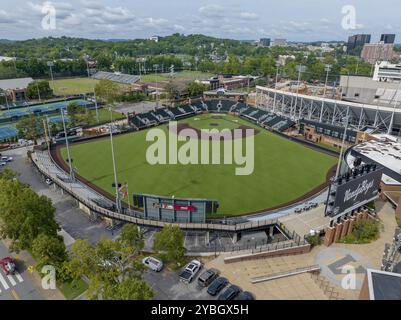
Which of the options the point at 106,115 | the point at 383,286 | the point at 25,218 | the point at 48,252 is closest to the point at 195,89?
the point at 106,115

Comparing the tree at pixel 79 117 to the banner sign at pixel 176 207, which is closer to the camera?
the banner sign at pixel 176 207

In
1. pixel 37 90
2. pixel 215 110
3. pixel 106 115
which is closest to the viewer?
pixel 106 115

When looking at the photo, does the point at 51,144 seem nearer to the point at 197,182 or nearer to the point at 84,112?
the point at 84,112

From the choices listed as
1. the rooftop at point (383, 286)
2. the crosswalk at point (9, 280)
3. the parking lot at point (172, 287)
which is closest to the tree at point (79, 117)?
the crosswalk at point (9, 280)

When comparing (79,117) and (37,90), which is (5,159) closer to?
(79,117)

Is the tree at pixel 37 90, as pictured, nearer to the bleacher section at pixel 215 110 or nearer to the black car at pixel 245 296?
the bleacher section at pixel 215 110

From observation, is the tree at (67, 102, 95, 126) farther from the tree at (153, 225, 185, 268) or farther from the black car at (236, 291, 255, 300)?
the black car at (236, 291, 255, 300)
